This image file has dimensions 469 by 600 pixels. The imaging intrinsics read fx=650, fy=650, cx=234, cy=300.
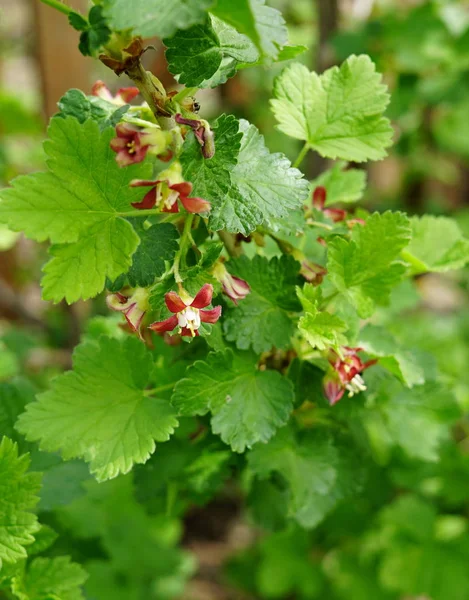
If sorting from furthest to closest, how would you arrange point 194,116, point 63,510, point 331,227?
point 63,510 < point 331,227 < point 194,116

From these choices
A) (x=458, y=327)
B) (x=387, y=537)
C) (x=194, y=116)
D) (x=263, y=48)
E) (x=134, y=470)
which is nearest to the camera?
(x=263, y=48)

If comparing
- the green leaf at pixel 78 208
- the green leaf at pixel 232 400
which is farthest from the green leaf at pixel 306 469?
the green leaf at pixel 78 208

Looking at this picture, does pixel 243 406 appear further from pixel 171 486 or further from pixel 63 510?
pixel 63 510

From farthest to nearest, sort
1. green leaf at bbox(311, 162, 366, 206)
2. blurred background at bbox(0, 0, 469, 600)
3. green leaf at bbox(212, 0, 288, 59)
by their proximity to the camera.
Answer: blurred background at bbox(0, 0, 469, 600)
green leaf at bbox(311, 162, 366, 206)
green leaf at bbox(212, 0, 288, 59)

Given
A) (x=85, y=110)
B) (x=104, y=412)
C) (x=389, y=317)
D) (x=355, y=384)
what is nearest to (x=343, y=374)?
(x=355, y=384)

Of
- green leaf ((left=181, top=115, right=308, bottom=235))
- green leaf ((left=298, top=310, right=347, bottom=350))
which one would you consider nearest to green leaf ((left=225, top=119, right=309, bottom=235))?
green leaf ((left=181, top=115, right=308, bottom=235))

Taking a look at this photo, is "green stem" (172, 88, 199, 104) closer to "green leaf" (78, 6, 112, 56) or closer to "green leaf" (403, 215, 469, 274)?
"green leaf" (78, 6, 112, 56)

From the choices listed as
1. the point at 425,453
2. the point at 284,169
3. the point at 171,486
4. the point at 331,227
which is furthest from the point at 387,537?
the point at 284,169
